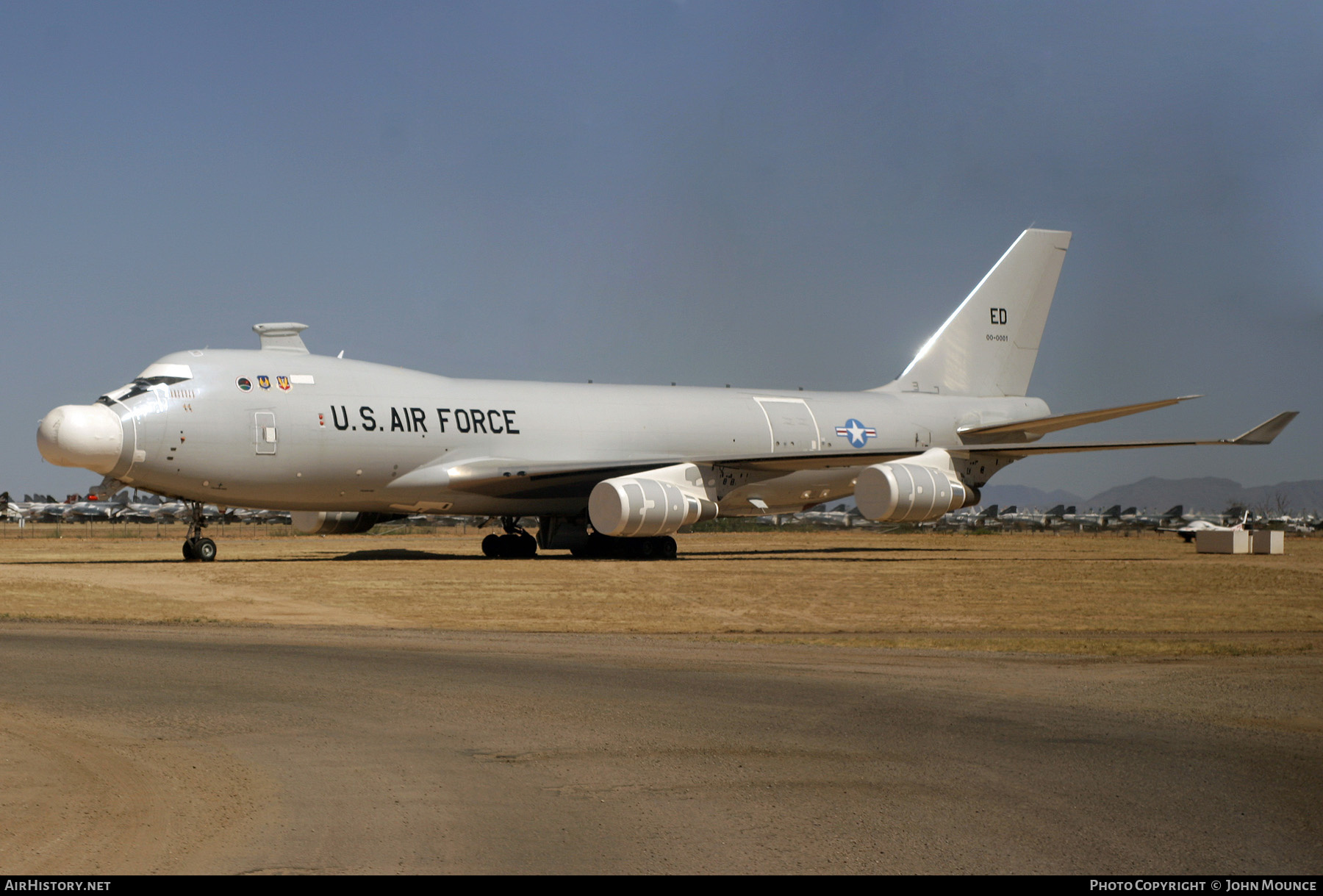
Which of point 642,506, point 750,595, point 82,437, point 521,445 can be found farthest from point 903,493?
point 82,437

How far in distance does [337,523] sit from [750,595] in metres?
15.1

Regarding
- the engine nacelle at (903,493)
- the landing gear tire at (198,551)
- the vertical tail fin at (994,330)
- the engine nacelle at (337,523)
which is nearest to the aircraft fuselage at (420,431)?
the engine nacelle at (903,493)

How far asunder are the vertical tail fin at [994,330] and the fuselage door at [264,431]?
20.5 metres

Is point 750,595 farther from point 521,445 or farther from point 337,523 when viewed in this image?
point 337,523

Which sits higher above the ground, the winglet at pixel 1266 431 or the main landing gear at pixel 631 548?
the winglet at pixel 1266 431

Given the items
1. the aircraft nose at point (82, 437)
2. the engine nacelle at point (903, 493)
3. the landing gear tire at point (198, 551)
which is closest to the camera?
the aircraft nose at point (82, 437)

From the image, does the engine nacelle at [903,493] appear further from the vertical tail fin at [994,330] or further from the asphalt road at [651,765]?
the asphalt road at [651,765]

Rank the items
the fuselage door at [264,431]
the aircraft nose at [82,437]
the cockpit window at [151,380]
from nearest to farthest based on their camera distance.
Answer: the aircraft nose at [82,437] → the cockpit window at [151,380] → the fuselage door at [264,431]

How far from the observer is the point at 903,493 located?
29.7 metres

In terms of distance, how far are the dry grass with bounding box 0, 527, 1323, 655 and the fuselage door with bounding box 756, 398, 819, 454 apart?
3.71 metres

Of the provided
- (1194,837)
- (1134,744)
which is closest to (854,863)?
(1194,837)

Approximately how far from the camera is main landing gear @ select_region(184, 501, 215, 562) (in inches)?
1045

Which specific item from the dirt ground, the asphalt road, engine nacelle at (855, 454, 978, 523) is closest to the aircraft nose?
the dirt ground

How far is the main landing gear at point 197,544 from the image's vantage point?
26.5 metres
